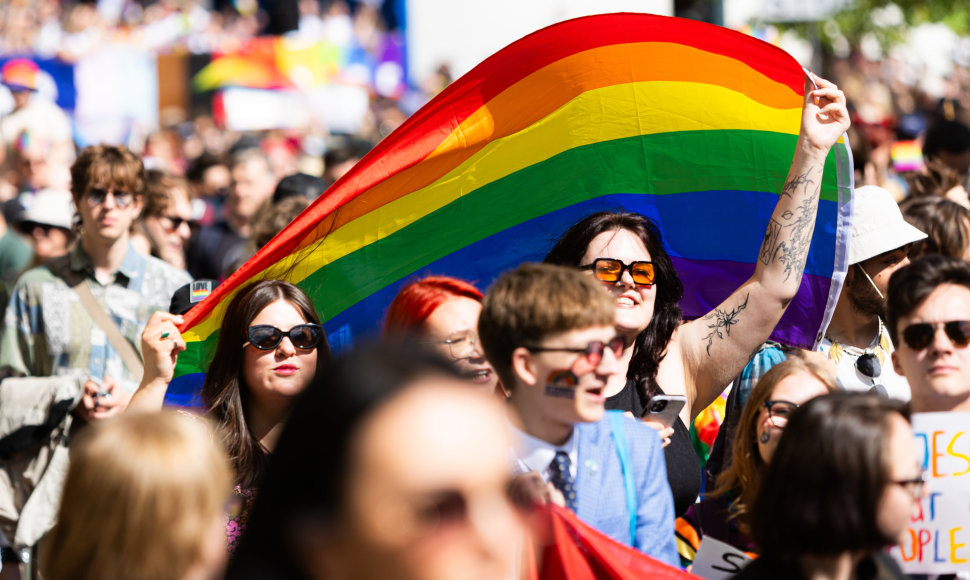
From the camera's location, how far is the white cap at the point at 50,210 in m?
6.94

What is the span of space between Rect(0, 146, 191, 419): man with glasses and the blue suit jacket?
288cm

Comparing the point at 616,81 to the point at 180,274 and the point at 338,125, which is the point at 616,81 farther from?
the point at 338,125

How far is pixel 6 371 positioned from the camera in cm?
539

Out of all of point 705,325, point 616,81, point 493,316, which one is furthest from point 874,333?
point 493,316

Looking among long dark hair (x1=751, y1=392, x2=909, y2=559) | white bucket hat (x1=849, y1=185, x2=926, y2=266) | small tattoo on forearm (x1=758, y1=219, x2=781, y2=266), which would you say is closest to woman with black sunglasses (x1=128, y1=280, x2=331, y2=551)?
small tattoo on forearm (x1=758, y1=219, x2=781, y2=266)

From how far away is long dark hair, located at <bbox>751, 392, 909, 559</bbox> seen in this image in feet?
8.18

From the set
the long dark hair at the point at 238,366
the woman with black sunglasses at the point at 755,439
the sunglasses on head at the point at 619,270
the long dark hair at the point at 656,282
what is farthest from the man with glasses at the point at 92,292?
the woman with black sunglasses at the point at 755,439

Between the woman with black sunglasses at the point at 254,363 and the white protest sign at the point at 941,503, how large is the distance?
1855mm

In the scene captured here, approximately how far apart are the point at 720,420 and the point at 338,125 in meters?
16.6

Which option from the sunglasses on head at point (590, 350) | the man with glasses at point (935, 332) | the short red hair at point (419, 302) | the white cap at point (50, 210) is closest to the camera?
the sunglasses on head at point (590, 350)

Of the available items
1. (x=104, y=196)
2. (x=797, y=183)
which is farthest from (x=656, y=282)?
(x=104, y=196)

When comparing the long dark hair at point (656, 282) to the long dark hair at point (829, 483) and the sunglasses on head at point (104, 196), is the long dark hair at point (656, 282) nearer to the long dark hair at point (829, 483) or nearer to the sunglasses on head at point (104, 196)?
the long dark hair at point (829, 483)

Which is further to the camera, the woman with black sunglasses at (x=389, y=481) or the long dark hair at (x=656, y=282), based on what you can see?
the long dark hair at (x=656, y=282)

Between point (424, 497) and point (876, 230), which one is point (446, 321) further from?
→ point (876, 230)
